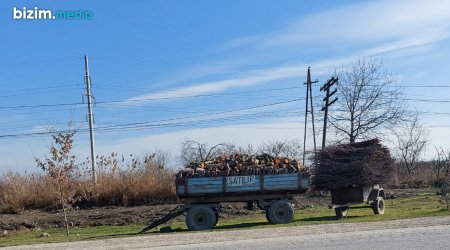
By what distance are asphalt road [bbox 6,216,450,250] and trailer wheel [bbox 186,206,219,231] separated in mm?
2980

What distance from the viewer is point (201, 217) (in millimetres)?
18812

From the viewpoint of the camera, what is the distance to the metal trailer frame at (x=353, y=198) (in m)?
19.9

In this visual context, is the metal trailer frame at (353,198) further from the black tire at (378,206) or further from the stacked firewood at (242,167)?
the stacked firewood at (242,167)

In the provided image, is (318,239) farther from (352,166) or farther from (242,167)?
(352,166)

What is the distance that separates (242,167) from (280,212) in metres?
1.93

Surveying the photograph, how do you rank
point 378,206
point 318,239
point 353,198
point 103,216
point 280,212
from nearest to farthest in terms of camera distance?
point 318,239 < point 280,212 < point 353,198 < point 378,206 < point 103,216

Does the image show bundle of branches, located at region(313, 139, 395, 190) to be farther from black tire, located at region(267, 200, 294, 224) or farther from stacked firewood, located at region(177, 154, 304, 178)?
black tire, located at region(267, 200, 294, 224)

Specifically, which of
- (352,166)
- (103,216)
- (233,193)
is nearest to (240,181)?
(233,193)

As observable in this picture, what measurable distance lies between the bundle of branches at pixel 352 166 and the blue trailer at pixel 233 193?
66.3 inches

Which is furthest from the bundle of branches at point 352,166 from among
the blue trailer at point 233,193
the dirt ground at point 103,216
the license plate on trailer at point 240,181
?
the dirt ground at point 103,216

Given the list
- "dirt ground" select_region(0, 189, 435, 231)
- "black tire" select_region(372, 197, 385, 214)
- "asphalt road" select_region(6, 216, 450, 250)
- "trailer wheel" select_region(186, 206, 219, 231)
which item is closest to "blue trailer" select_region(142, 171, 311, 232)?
"trailer wheel" select_region(186, 206, 219, 231)

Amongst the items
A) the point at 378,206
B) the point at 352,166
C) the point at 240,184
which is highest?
the point at 352,166

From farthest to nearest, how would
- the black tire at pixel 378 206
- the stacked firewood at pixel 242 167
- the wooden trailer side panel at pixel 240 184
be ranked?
1. the black tire at pixel 378 206
2. the stacked firewood at pixel 242 167
3. the wooden trailer side panel at pixel 240 184

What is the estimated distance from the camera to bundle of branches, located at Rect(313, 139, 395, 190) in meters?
20.0
